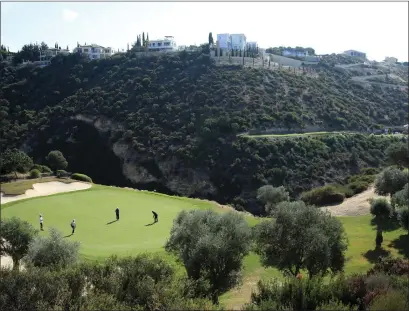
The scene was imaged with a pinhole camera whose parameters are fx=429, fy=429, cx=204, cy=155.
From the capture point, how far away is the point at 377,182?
119 feet

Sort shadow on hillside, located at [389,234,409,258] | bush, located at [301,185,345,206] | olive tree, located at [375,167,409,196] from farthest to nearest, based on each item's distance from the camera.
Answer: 1. bush, located at [301,185,345,206]
2. olive tree, located at [375,167,409,196]
3. shadow on hillside, located at [389,234,409,258]

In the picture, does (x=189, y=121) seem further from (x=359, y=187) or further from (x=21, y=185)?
(x=21, y=185)

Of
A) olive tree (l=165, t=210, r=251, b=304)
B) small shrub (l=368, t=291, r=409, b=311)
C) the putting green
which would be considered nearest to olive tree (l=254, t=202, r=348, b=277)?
olive tree (l=165, t=210, r=251, b=304)

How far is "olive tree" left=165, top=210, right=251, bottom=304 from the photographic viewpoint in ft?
54.9

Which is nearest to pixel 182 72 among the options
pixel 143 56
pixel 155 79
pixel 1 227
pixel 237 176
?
pixel 155 79

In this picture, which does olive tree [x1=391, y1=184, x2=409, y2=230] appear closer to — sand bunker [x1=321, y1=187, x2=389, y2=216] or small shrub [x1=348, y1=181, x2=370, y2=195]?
sand bunker [x1=321, y1=187, x2=389, y2=216]

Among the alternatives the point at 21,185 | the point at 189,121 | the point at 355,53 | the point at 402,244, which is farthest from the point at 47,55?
the point at 355,53

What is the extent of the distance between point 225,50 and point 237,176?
41.4m

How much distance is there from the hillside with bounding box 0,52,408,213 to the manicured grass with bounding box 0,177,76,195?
1822 cm

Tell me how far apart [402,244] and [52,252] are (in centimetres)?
1899

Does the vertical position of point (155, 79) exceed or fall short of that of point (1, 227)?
it exceeds it

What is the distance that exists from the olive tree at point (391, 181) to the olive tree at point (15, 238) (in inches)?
1068

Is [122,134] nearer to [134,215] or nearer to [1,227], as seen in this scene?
[134,215]

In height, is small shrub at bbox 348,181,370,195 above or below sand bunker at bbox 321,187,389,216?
above
